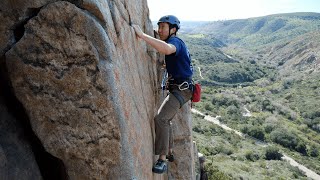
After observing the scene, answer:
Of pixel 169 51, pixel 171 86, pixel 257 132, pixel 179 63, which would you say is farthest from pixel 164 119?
pixel 257 132

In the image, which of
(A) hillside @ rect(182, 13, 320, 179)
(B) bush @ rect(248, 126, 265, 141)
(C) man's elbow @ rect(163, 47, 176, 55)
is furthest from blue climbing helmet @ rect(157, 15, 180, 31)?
(B) bush @ rect(248, 126, 265, 141)

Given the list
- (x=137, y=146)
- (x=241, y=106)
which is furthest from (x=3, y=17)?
(x=241, y=106)

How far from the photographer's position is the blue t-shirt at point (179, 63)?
7.21 m

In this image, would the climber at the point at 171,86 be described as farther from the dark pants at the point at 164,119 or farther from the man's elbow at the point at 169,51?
the man's elbow at the point at 169,51

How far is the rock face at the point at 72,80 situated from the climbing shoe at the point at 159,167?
67.1 inches

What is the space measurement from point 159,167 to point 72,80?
3.08m

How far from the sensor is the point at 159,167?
23.7 feet

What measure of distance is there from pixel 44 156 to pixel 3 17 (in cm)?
218

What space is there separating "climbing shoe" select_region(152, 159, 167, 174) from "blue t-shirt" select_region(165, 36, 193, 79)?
182 centimetres

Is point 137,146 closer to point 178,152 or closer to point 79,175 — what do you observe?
point 79,175

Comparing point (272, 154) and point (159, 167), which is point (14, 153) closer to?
point (159, 167)

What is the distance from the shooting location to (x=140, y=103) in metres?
6.71

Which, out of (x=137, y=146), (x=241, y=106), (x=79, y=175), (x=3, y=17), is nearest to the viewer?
(x=3, y=17)

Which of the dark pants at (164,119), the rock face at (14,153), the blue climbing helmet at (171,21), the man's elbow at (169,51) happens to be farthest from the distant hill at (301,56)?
the rock face at (14,153)
